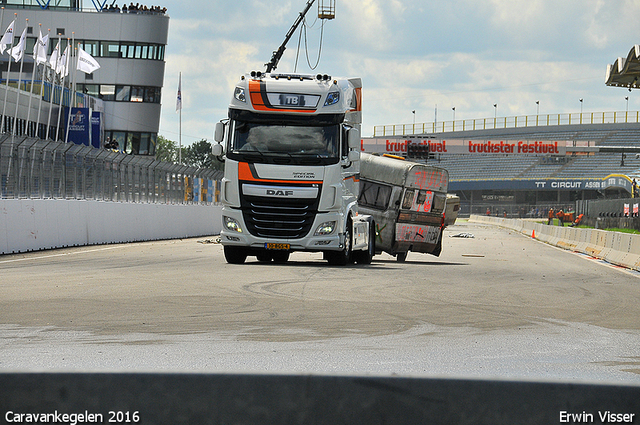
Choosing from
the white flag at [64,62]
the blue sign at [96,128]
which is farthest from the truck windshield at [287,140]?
the blue sign at [96,128]

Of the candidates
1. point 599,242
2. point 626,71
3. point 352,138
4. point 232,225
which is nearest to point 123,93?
point 599,242

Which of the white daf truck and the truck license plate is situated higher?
the white daf truck

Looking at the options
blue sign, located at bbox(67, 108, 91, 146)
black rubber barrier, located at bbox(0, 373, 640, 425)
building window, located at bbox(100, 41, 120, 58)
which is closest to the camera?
black rubber barrier, located at bbox(0, 373, 640, 425)

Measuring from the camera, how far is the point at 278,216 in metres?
17.3

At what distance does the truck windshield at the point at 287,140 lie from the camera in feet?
55.9

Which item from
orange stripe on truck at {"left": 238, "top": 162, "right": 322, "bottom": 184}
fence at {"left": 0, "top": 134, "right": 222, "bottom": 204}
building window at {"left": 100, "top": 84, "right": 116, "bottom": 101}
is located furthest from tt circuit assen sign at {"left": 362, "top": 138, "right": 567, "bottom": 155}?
orange stripe on truck at {"left": 238, "top": 162, "right": 322, "bottom": 184}

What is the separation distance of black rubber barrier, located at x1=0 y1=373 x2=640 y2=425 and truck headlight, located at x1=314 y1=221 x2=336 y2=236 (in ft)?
47.4

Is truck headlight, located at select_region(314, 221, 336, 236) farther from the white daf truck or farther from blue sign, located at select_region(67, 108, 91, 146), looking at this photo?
blue sign, located at select_region(67, 108, 91, 146)

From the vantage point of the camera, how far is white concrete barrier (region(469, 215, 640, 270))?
22031 millimetres

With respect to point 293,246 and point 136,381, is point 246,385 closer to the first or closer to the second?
point 136,381

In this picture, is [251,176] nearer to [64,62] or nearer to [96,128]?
[64,62]

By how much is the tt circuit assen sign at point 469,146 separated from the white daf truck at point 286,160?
57.0m

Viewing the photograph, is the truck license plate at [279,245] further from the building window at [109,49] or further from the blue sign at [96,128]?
the building window at [109,49]

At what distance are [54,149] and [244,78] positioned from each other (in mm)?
8938
